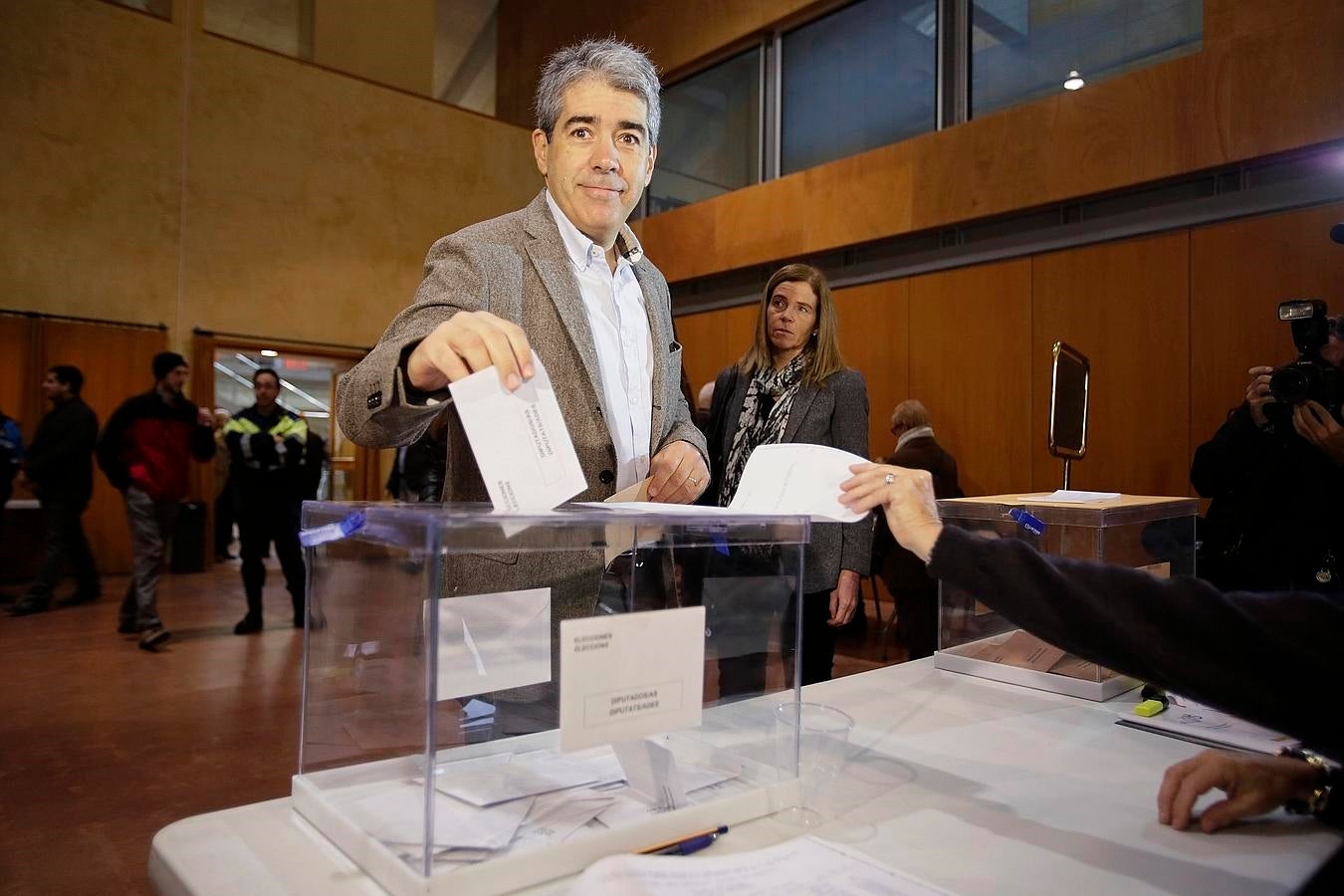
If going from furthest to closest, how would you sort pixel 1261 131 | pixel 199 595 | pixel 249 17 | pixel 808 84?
pixel 249 17 < pixel 808 84 < pixel 199 595 < pixel 1261 131

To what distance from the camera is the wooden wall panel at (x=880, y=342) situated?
562cm

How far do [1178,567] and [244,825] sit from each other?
1638 millimetres

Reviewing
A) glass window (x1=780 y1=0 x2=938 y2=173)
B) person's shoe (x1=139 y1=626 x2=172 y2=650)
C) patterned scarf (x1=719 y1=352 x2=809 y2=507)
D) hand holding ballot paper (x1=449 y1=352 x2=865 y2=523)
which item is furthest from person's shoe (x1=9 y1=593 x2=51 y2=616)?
glass window (x1=780 y1=0 x2=938 y2=173)

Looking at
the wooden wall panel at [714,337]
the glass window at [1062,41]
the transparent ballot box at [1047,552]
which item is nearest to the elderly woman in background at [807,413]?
the transparent ballot box at [1047,552]

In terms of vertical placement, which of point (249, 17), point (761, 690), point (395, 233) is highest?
point (249, 17)

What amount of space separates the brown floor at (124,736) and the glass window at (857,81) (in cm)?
353

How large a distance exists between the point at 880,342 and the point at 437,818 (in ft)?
17.9

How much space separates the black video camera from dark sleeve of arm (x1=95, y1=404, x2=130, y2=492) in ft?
15.4

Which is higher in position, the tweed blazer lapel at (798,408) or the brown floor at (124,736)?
the tweed blazer lapel at (798,408)

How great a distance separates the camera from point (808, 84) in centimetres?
634

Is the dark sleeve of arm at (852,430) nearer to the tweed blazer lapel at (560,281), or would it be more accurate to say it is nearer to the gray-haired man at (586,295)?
the gray-haired man at (586,295)

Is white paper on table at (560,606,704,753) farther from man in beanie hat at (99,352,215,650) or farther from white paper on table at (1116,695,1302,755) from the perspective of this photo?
man in beanie hat at (99,352,215,650)

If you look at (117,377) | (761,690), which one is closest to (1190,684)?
(761,690)

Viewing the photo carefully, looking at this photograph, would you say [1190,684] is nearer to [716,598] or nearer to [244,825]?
[716,598]
